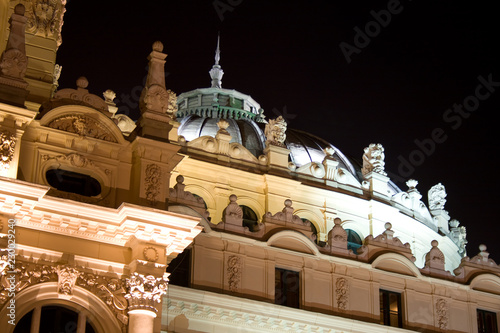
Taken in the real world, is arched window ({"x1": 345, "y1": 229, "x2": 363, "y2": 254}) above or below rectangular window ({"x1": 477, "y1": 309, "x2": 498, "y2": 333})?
above

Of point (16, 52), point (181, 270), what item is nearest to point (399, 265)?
point (181, 270)

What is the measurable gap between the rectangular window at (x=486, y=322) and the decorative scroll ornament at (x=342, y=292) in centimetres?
648

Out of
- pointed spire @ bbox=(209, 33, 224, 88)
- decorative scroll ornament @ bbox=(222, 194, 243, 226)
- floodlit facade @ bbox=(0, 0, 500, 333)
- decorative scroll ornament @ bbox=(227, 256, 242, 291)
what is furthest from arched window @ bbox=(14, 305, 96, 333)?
pointed spire @ bbox=(209, 33, 224, 88)

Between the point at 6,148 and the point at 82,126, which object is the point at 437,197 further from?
the point at 6,148

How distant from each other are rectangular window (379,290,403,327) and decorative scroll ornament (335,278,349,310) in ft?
6.04

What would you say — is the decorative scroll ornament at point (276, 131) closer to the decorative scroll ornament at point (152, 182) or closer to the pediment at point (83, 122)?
the pediment at point (83, 122)

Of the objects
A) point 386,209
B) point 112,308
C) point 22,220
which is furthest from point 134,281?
point 386,209

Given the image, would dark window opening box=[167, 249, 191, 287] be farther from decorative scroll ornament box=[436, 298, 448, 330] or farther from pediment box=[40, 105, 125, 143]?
decorative scroll ornament box=[436, 298, 448, 330]

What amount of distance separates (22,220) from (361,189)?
25.5m

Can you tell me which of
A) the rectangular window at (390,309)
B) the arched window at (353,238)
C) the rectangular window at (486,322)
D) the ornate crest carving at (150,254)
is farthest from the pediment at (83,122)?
the arched window at (353,238)

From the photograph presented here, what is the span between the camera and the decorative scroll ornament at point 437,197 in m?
58.2

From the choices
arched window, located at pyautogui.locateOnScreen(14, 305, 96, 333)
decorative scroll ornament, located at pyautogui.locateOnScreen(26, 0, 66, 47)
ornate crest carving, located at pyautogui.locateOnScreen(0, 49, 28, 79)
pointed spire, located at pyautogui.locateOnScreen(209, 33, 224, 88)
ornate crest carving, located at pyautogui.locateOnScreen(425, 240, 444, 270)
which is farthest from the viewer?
pointed spire, located at pyautogui.locateOnScreen(209, 33, 224, 88)

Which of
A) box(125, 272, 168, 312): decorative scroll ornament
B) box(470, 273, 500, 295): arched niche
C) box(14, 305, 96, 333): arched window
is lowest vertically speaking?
box(14, 305, 96, 333): arched window

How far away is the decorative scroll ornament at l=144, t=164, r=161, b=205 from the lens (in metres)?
32.8
